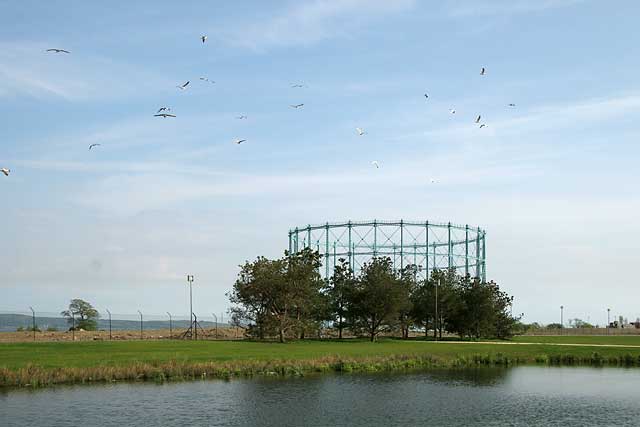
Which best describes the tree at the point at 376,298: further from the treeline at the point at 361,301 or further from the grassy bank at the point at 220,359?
the grassy bank at the point at 220,359

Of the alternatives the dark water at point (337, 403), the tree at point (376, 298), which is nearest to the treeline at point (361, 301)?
the tree at point (376, 298)

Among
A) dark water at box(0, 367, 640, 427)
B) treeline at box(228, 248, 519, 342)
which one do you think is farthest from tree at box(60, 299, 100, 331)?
dark water at box(0, 367, 640, 427)

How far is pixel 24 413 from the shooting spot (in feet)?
120

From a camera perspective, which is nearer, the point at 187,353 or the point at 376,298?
the point at 187,353

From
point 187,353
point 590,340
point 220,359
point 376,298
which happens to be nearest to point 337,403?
point 220,359

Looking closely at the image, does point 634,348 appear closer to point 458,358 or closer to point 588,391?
point 458,358

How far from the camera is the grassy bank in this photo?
161 ft

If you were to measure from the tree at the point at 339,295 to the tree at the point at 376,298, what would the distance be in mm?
1369

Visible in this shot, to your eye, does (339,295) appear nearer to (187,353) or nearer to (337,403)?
(187,353)

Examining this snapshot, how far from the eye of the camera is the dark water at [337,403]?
36969mm

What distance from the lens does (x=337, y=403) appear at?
42625mm

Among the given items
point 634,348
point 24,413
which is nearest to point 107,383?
point 24,413

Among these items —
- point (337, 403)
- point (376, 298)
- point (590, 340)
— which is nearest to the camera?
point (337, 403)

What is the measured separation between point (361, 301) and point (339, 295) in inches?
215
